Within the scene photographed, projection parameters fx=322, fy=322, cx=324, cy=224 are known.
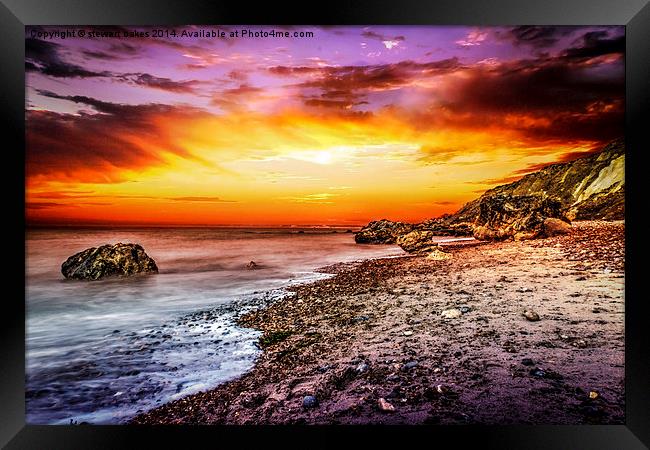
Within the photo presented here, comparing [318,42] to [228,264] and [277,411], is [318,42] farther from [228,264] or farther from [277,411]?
[277,411]

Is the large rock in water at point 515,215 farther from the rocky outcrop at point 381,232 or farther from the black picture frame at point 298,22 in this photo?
the rocky outcrop at point 381,232

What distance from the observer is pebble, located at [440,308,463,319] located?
296 cm

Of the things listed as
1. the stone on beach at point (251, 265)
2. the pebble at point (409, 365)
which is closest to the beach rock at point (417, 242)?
the pebble at point (409, 365)

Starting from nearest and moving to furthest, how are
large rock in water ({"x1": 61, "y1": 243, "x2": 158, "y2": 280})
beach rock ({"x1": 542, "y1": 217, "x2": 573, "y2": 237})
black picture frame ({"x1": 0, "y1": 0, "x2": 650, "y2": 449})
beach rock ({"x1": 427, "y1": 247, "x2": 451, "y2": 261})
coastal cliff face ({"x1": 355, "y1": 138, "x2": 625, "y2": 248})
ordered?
black picture frame ({"x1": 0, "y1": 0, "x2": 650, "y2": 449}) < coastal cliff face ({"x1": 355, "y1": 138, "x2": 625, "y2": 248}) < large rock in water ({"x1": 61, "y1": 243, "x2": 158, "y2": 280}) < beach rock ({"x1": 542, "y1": 217, "x2": 573, "y2": 237}) < beach rock ({"x1": 427, "y1": 247, "x2": 451, "y2": 261})

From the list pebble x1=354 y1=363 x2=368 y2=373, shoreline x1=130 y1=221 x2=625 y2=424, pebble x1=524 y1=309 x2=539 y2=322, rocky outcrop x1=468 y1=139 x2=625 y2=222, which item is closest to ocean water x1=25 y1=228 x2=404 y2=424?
shoreline x1=130 y1=221 x2=625 y2=424

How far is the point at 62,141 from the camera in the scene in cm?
306

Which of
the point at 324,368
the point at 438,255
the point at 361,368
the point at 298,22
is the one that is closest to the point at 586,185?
the point at 438,255

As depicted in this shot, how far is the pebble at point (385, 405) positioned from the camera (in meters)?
2.37

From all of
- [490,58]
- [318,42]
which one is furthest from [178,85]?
[490,58]

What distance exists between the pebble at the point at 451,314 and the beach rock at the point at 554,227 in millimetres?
1539

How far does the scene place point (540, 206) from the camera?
11.2 feet

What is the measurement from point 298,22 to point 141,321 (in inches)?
124

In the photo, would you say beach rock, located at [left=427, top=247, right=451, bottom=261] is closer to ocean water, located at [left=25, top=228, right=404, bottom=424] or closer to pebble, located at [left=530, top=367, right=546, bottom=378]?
pebble, located at [left=530, top=367, right=546, bottom=378]

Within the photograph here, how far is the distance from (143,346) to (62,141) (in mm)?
2084
